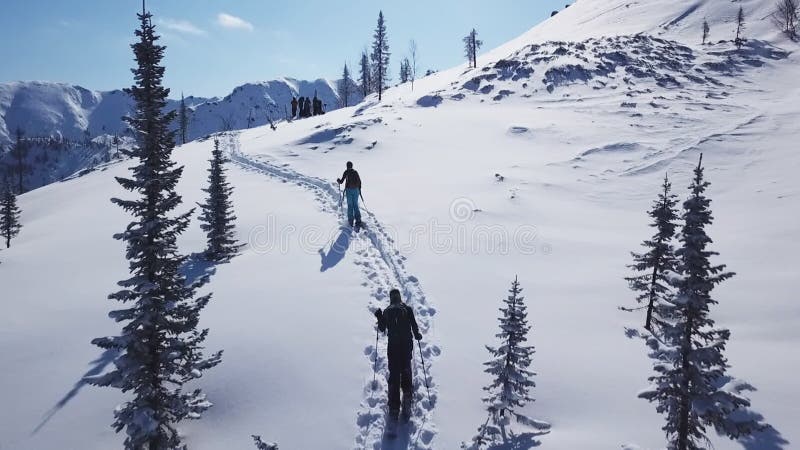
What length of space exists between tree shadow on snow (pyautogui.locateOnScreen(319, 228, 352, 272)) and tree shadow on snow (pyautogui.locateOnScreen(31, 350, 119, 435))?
5.76 m

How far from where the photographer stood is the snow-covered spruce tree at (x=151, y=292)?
630 centimetres

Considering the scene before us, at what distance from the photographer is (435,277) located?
12.9 m

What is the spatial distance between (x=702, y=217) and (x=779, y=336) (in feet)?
19.6

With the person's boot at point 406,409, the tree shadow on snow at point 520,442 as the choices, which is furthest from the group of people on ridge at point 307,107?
the tree shadow on snow at point 520,442

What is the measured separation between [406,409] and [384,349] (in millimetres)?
1855

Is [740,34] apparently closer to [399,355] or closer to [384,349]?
[384,349]

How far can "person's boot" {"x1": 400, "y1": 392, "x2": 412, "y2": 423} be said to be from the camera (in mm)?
7246

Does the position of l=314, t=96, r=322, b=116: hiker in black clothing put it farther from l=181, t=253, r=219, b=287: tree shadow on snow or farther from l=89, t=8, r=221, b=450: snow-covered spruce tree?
l=89, t=8, r=221, b=450: snow-covered spruce tree

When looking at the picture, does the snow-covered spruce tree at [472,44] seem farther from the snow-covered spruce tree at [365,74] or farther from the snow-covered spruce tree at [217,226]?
the snow-covered spruce tree at [217,226]

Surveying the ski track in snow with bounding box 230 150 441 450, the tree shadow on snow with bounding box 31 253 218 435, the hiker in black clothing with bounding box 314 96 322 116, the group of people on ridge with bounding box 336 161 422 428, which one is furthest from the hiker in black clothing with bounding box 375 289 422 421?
the hiker in black clothing with bounding box 314 96 322 116

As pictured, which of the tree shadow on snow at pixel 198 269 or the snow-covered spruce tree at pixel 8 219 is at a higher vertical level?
the snow-covered spruce tree at pixel 8 219

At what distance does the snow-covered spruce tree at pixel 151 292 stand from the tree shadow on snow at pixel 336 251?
6.64m

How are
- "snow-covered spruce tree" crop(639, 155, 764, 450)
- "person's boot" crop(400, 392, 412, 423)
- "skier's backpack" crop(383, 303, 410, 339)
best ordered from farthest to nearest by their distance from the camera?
"skier's backpack" crop(383, 303, 410, 339) < "person's boot" crop(400, 392, 412, 423) < "snow-covered spruce tree" crop(639, 155, 764, 450)

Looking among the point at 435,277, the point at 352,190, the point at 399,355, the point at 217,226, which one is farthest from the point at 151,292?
the point at 352,190
